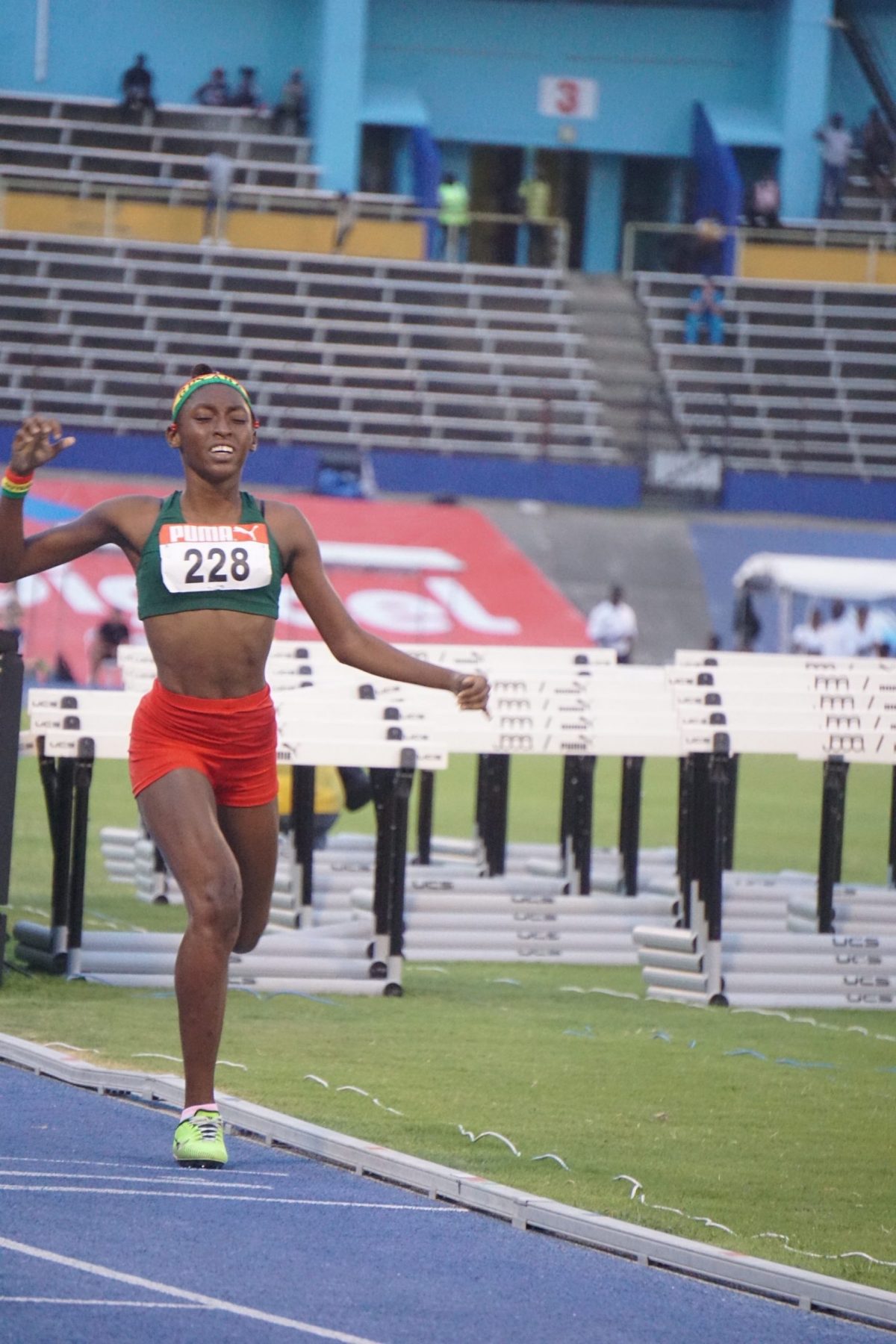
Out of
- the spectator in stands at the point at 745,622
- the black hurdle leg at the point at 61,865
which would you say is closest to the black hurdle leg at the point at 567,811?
the black hurdle leg at the point at 61,865

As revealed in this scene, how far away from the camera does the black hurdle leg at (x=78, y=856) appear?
351 inches

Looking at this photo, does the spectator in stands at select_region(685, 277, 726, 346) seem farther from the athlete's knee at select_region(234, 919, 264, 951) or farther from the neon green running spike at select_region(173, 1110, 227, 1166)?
the neon green running spike at select_region(173, 1110, 227, 1166)

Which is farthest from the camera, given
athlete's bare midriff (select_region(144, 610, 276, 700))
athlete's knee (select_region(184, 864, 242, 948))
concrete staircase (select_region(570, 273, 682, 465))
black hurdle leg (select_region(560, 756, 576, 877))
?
concrete staircase (select_region(570, 273, 682, 465))

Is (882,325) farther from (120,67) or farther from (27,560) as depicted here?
(27,560)

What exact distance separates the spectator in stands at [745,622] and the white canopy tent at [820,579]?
0.27 m

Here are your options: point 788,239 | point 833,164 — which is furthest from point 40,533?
point 833,164

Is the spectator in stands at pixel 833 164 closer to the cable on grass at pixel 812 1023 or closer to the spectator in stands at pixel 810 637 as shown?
the spectator in stands at pixel 810 637

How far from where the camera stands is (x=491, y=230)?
129 ft

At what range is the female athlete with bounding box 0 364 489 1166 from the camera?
18.6ft

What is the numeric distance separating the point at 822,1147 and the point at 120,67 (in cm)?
3294

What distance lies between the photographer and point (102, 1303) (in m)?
4.36

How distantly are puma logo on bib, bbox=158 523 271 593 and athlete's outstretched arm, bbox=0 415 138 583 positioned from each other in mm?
178

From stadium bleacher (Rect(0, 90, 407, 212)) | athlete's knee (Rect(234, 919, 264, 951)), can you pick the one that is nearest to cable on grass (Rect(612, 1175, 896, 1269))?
athlete's knee (Rect(234, 919, 264, 951))

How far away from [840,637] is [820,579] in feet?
2.53
